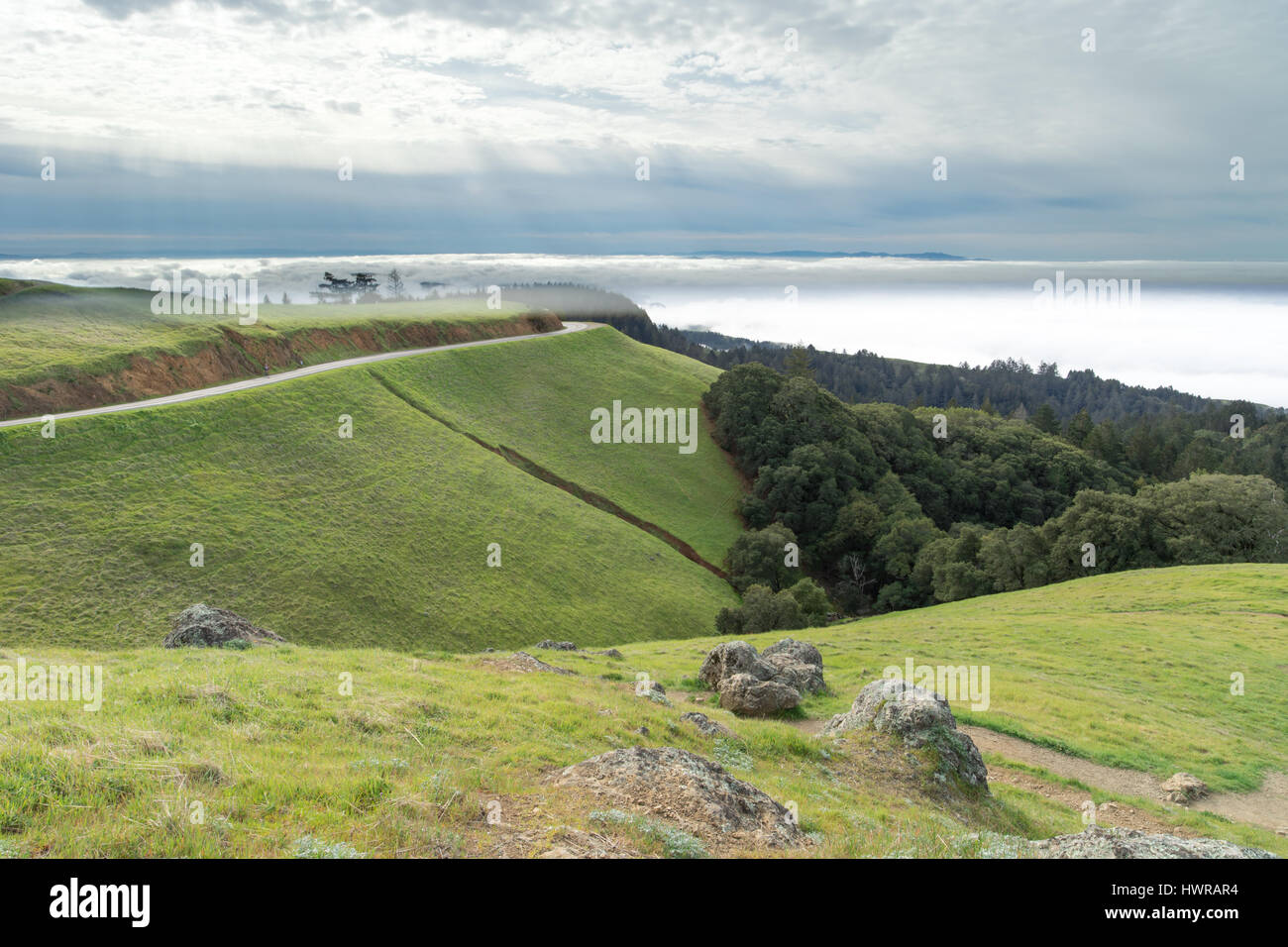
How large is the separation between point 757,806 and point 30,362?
2285 inches

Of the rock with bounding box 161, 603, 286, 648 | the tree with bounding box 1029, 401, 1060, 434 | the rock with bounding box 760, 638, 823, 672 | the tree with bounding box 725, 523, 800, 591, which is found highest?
the tree with bounding box 1029, 401, 1060, 434

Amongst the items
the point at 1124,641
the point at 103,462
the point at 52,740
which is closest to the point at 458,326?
the point at 103,462

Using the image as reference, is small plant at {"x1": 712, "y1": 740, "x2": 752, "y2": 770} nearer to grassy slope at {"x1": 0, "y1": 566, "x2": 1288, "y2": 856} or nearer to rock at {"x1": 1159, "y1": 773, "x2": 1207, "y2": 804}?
grassy slope at {"x1": 0, "y1": 566, "x2": 1288, "y2": 856}

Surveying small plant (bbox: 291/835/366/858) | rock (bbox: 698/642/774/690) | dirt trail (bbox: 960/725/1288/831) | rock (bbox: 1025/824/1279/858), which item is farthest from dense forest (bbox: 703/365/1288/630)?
small plant (bbox: 291/835/366/858)

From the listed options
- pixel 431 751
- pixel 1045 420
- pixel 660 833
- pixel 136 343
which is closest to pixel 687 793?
pixel 660 833

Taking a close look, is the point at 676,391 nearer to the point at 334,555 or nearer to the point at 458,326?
the point at 458,326

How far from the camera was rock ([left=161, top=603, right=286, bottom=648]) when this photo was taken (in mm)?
18281

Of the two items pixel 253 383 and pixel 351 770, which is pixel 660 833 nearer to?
pixel 351 770

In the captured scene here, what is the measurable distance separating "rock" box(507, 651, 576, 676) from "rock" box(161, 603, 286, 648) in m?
7.22

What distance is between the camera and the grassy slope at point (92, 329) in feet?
155

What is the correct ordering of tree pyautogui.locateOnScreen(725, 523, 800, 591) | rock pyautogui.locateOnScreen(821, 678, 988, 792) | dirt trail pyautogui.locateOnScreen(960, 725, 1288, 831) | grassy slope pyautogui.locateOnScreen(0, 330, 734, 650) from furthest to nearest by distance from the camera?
tree pyautogui.locateOnScreen(725, 523, 800, 591)
grassy slope pyautogui.locateOnScreen(0, 330, 734, 650)
dirt trail pyautogui.locateOnScreen(960, 725, 1288, 831)
rock pyautogui.locateOnScreen(821, 678, 988, 792)

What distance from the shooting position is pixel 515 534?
51.6 metres

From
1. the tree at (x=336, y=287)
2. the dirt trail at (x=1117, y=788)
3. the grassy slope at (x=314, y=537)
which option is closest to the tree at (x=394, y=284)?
the tree at (x=336, y=287)

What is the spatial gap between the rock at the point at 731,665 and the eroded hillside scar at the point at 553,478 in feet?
137
